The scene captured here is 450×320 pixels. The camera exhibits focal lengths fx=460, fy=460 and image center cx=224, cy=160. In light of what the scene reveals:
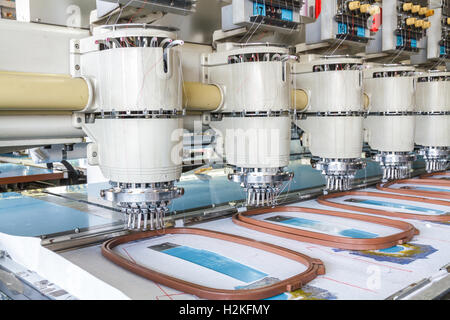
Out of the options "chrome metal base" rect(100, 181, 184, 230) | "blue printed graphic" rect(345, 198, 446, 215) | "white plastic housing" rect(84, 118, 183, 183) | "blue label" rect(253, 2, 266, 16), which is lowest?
"blue printed graphic" rect(345, 198, 446, 215)

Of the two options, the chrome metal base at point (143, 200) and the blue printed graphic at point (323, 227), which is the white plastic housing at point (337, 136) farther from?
the chrome metal base at point (143, 200)

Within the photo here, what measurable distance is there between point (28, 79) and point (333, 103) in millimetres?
1558

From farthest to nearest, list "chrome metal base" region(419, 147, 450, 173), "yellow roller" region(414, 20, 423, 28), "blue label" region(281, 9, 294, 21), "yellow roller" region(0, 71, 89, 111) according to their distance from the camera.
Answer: "chrome metal base" region(419, 147, 450, 173) < "yellow roller" region(414, 20, 423, 28) < "blue label" region(281, 9, 294, 21) < "yellow roller" region(0, 71, 89, 111)

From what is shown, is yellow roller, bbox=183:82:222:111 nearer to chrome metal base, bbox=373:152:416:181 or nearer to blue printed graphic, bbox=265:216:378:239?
blue printed graphic, bbox=265:216:378:239

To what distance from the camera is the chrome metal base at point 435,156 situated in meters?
3.65

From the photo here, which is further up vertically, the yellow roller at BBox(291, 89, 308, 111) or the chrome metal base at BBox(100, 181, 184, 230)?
the yellow roller at BBox(291, 89, 308, 111)

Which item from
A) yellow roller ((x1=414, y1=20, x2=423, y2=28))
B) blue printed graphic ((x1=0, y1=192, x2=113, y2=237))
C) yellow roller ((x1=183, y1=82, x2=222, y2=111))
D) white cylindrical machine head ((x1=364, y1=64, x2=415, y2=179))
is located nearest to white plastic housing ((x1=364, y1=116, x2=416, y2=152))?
white cylindrical machine head ((x1=364, y1=64, x2=415, y2=179))

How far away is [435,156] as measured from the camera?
365 centimetres

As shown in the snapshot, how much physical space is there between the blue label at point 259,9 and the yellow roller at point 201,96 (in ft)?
1.46

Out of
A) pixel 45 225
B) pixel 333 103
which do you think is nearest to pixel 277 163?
pixel 333 103

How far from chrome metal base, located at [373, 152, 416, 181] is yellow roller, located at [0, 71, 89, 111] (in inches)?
83.2

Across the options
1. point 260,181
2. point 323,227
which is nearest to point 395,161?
point 323,227

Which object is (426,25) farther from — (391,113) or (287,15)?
(287,15)

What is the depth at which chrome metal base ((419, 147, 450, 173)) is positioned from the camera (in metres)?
3.65
